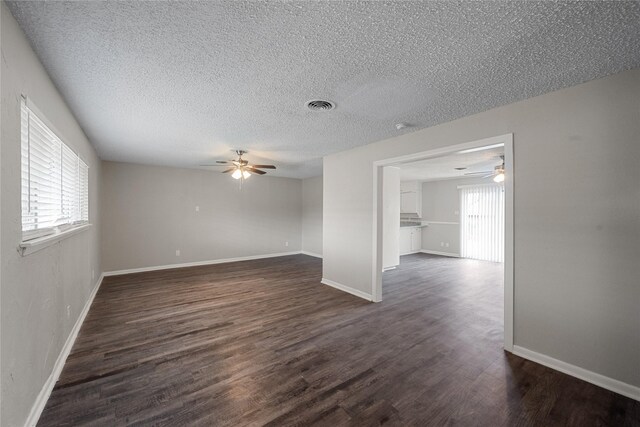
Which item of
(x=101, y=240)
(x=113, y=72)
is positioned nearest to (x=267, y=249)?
(x=101, y=240)

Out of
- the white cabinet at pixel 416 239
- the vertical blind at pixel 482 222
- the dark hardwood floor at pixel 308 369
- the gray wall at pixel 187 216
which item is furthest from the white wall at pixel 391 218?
the gray wall at pixel 187 216

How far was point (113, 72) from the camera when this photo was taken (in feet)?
6.21

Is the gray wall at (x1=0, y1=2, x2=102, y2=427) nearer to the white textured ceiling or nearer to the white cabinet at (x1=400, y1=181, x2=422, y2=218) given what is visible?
the white textured ceiling

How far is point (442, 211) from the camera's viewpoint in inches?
319

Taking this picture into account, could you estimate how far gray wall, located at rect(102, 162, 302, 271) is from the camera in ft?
18.1

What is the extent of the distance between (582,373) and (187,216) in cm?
695

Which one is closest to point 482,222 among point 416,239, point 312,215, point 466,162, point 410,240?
point 416,239

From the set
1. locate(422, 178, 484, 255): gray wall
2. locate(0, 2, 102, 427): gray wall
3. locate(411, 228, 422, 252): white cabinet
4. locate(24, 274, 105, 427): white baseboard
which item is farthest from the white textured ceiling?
locate(24, 274, 105, 427): white baseboard

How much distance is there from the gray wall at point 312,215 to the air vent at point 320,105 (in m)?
5.11

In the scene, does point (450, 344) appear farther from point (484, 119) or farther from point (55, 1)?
point (55, 1)

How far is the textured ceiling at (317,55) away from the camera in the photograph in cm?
133

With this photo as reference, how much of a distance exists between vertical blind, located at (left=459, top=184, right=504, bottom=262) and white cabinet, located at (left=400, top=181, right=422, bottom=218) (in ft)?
4.10

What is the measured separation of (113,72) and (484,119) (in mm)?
3292

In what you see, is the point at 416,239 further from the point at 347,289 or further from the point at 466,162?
the point at 347,289
